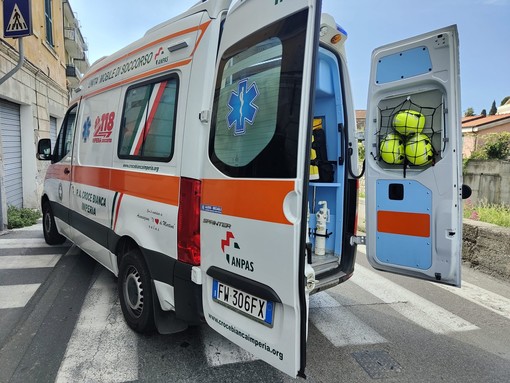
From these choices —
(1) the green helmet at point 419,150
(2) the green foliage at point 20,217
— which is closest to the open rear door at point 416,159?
(1) the green helmet at point 419,150

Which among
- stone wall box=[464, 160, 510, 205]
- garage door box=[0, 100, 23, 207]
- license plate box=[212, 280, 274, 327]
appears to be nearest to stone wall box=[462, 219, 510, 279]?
license plate box=[212, 280, 274, 327]

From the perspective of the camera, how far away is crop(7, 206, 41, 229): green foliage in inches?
291

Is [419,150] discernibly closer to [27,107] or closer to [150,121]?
[150,121]

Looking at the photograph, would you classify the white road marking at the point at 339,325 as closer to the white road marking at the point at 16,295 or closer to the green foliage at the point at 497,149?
the white road marking at the point at 16,295

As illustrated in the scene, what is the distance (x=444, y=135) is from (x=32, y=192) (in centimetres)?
998

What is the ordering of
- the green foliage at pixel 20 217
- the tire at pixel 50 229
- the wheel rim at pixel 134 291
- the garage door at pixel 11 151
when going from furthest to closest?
the garage door at pixel 11 151, the green foliage at pixel 20 217, the tire at pixel 50 229, the wheel rim at pixel 134 291

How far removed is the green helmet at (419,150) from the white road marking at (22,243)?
225 inches

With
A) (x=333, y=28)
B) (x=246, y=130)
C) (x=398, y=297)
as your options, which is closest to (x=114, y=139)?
(x=246, y=130)

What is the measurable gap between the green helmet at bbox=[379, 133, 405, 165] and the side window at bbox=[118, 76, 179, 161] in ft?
6.46

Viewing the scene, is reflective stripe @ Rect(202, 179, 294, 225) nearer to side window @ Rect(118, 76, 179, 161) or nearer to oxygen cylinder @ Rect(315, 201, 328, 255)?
side window @ Rect(118, 76, 179, 161)

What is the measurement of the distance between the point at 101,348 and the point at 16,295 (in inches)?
67.5

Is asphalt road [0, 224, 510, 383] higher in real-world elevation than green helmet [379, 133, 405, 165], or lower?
lower

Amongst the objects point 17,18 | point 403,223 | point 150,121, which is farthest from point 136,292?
point 17,18

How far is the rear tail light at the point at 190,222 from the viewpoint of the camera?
236 cm
